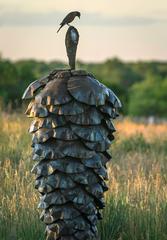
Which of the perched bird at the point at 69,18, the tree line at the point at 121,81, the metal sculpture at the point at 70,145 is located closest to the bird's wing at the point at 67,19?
the perched bird at the point at 69,18

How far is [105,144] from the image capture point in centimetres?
491

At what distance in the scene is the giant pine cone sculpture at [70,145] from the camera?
474 cm

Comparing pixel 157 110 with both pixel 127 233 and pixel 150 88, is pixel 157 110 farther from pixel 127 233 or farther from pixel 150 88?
pixel 127 233

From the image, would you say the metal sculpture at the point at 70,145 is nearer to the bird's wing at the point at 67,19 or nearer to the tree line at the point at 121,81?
the bird's wing at the point at 67,19

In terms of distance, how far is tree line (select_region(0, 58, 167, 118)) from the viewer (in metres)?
33.5

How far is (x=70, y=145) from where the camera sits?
15.6 ft

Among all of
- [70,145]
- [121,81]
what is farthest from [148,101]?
[70,145]

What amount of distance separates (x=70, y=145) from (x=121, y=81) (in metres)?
69.3

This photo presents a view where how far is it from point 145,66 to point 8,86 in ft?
182

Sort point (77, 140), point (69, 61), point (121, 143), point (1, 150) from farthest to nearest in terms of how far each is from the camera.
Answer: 1. point (121, 143)
2. point (1, 150)
3. point (69, 61)
4. point (77, 140)

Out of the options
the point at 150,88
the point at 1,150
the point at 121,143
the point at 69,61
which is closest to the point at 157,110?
the point at 150,88

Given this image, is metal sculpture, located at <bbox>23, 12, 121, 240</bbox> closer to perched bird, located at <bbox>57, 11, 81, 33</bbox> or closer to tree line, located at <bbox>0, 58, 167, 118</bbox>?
perched bird, located at <bbox>57, 11, 81, 33</bbox>

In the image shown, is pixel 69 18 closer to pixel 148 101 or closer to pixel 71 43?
pixel 71 43

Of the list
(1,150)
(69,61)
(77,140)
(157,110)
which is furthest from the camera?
(157,110)
